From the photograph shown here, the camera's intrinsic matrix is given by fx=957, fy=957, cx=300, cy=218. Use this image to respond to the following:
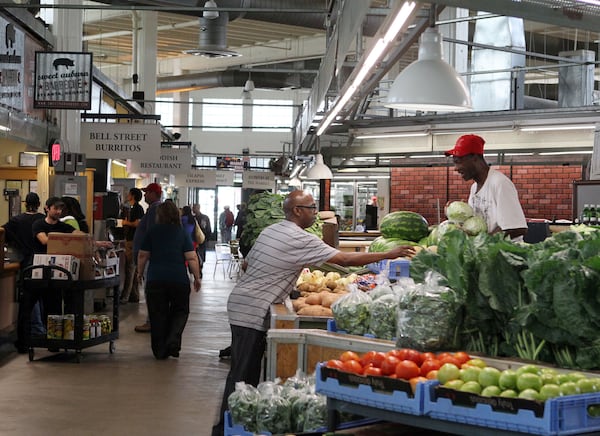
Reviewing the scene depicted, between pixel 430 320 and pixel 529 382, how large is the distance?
712 millimetres

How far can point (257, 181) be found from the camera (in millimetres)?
30578

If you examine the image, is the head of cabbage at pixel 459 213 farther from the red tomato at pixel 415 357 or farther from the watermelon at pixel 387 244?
the red tomato at pixel 415 357

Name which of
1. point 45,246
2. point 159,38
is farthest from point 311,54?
point 45,246

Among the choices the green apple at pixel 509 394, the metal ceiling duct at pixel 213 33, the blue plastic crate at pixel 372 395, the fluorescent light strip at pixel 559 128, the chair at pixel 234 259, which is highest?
the metal ceiling duct at pixel 213 33

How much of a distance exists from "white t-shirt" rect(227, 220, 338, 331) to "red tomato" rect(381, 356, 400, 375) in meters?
2.28

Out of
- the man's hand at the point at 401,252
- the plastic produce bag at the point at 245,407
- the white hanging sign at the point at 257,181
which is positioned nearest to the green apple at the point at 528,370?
the plastic produce bag at the point at 245,407

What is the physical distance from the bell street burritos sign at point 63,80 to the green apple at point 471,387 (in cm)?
1064

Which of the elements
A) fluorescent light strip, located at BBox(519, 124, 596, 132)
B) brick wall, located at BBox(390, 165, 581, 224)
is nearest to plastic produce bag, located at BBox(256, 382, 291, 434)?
fluorescent light strip, located at BBox(519, 124, 596, 132)

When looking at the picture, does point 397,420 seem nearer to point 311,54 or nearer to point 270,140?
point 311,54

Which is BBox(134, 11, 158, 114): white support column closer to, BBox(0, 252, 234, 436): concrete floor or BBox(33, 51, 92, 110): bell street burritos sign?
BBox(33, 51, 92, 110): bell street burritos sign

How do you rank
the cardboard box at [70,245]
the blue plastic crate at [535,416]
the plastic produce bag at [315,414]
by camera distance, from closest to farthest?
1. the blue plastic crate at [535,416]
2. the plastic produce bag at [315,414]
3. the cardboard box at [70,245]

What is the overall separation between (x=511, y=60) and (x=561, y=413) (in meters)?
13.3

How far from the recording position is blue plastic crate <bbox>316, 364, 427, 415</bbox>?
3.06 meters

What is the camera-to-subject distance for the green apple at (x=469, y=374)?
310cm
